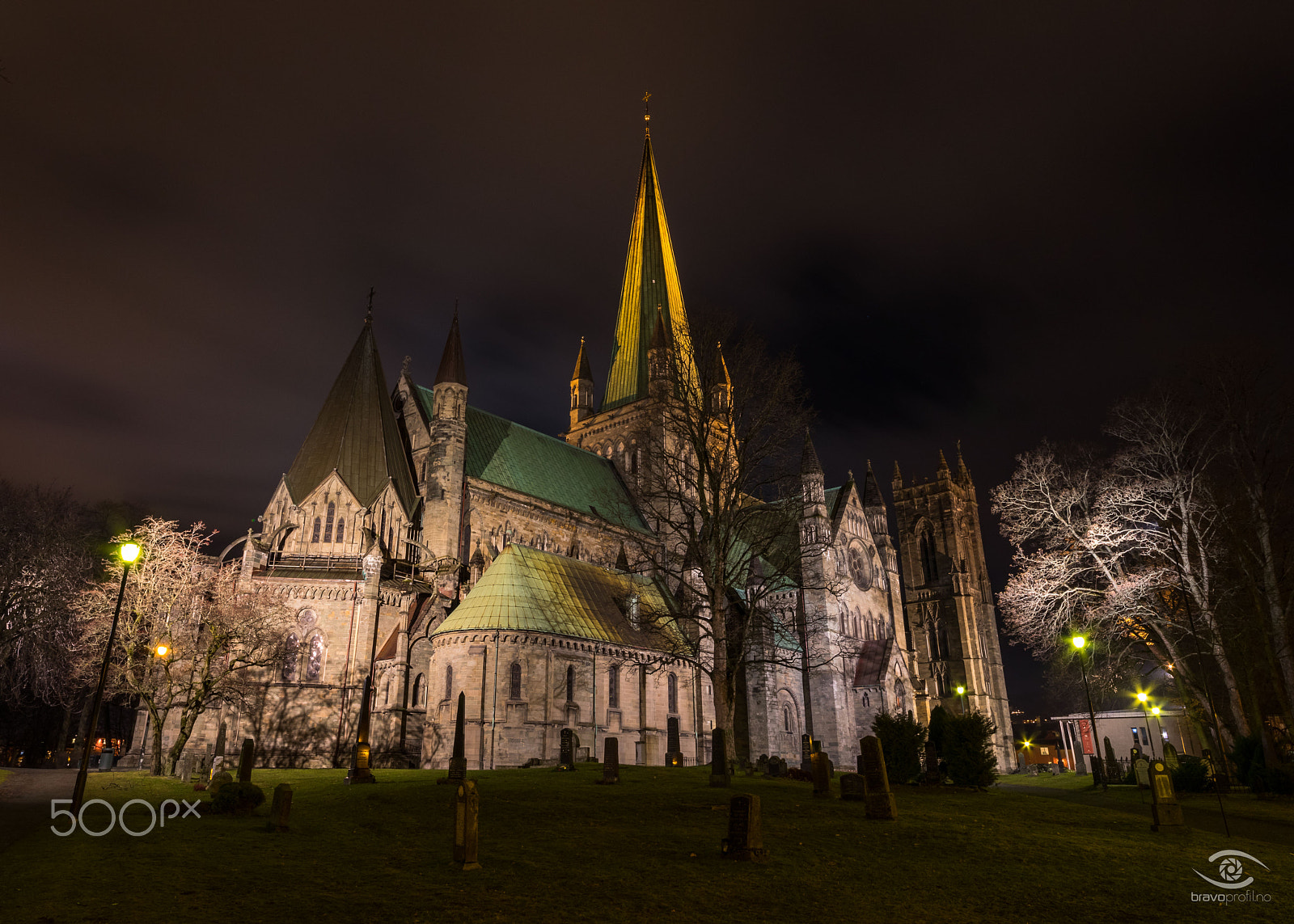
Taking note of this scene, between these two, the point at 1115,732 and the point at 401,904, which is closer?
the point at 401,904

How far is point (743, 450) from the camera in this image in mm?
24844

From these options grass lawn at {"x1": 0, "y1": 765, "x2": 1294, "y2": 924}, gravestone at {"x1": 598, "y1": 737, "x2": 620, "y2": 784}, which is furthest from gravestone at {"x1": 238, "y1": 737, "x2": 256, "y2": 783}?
gravestone at {"x1": 598, "y1": 737, "x2": 620, "y2": 784}

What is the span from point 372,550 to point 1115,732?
147 feet

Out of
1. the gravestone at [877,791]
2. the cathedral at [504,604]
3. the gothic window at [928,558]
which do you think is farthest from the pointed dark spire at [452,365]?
the gothic window at [928,558]

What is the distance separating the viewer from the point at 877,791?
576 inches

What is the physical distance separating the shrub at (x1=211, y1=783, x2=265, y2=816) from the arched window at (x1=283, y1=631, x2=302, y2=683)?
1898 cm

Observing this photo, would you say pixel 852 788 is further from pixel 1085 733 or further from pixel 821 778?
pixel 1085 733

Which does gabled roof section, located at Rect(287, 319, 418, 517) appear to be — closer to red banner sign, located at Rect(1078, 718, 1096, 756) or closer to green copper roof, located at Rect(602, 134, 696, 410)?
green copper roof, located at Rect(602, 134, 696, 410)

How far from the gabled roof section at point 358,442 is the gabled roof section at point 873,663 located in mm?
25088

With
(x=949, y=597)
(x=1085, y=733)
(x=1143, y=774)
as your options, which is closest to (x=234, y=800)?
(x=1143, y=774)

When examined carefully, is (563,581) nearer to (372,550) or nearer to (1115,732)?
(372,550)

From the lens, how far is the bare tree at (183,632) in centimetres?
2630

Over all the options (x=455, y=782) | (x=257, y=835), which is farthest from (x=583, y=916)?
(x=455, y=782)

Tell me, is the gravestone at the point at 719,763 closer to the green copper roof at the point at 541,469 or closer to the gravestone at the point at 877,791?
the gravestone at the point at 877,791
